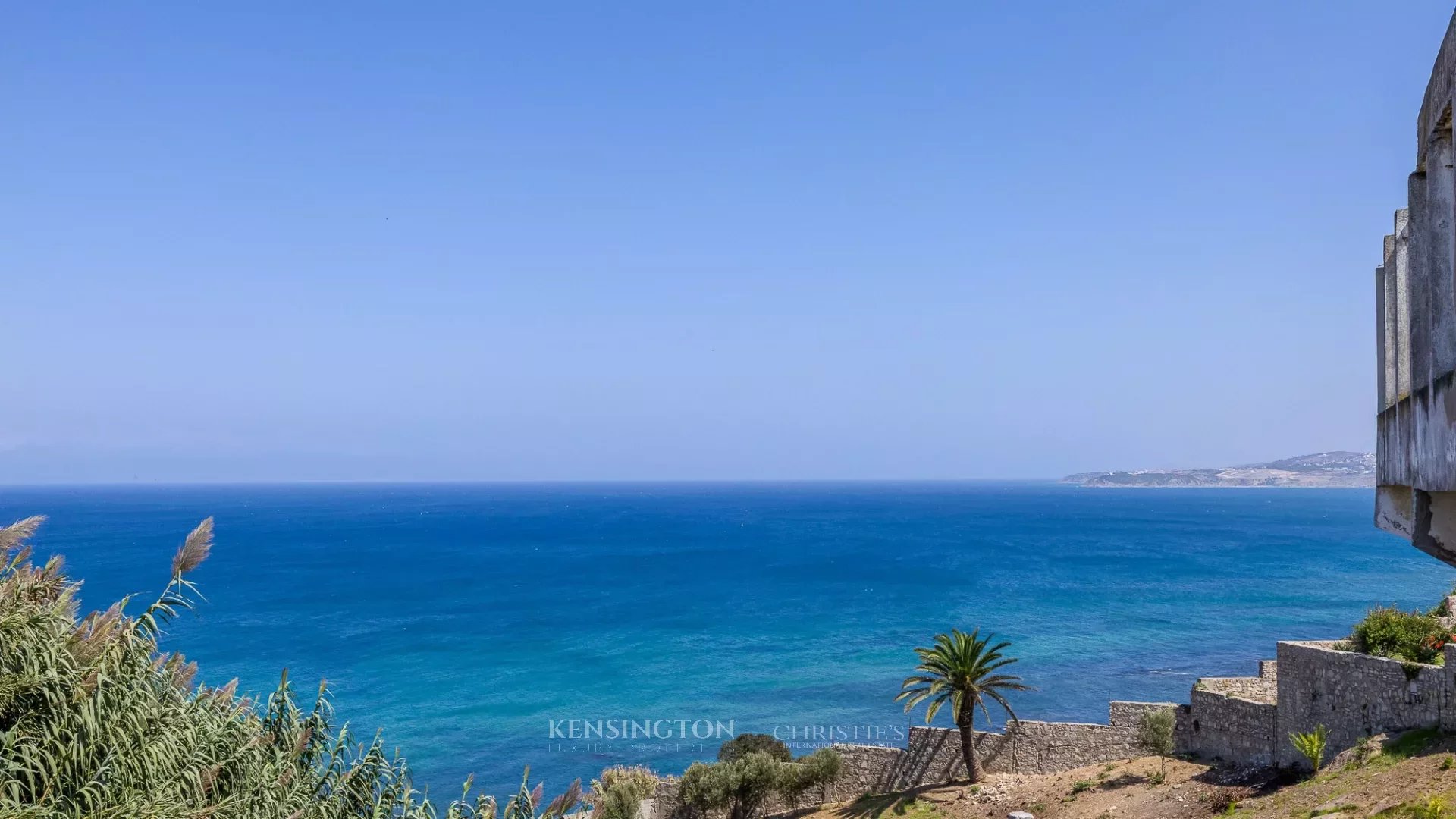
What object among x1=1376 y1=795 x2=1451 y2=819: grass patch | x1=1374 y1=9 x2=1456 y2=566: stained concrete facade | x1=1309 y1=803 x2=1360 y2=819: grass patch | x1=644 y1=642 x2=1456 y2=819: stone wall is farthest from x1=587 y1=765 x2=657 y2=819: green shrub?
x1=1374 y1=9 x2=1456 y2=566: stained concrete facade

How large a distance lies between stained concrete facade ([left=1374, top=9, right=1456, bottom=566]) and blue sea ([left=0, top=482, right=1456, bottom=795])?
136 feet

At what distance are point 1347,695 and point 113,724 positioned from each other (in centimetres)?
2356

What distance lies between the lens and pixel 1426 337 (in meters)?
3.66

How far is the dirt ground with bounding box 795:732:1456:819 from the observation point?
17156mm

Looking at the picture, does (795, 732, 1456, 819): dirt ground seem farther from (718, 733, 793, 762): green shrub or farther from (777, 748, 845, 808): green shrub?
(718, 733, 793, 762): green shrub

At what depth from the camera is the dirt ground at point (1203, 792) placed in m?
17.2

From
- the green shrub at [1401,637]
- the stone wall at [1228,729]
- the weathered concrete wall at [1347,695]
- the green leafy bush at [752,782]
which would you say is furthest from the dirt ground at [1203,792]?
the green shrub at [1401,637]

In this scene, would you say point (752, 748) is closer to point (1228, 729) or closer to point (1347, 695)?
point (1228, 729)

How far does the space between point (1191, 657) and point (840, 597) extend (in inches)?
1457

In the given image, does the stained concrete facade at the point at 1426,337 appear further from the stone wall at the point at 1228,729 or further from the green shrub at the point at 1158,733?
the green shrub at the point at 1158,733

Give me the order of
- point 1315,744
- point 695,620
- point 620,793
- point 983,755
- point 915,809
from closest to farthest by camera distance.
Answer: point 1315,744, point 915,809, point 983,755, point 620,793, point 695,620

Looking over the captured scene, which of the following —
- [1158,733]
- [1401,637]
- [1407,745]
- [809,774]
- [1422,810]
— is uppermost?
[1401,637]

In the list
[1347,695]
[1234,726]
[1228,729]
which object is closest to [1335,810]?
[1347,695]

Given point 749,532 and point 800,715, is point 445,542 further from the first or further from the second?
point 800,715
